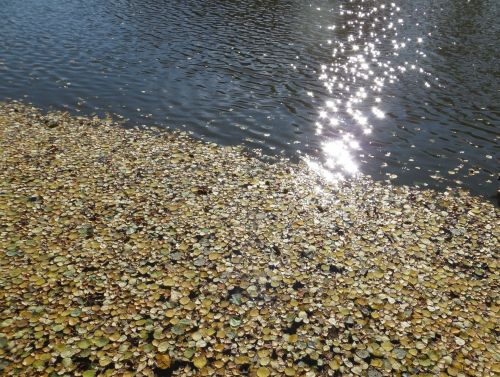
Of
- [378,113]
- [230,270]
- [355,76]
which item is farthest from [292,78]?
[230,270]

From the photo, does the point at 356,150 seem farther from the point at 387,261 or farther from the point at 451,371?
the point at 451,371

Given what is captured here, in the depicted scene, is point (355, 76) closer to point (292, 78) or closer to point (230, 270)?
point (292, 78)

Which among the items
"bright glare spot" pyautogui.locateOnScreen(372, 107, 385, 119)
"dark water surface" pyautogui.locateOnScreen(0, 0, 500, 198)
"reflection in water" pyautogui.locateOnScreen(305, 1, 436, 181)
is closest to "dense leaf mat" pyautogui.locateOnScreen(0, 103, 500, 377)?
"reflection in water" pyautogui.locateOnScreen(305, 1, 436, 181)

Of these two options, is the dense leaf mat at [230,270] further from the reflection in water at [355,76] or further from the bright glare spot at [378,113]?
the bright glare spot at [378,113]

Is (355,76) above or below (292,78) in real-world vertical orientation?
above

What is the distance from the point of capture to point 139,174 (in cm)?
1789

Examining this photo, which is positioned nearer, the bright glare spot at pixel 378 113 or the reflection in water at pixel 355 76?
the reflection in water at pixel 355 76

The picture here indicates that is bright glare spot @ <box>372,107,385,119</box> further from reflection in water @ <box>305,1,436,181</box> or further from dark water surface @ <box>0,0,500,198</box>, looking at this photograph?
A: dark water surface @ <box>0,0,500,198</box>

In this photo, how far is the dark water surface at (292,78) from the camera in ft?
72.0

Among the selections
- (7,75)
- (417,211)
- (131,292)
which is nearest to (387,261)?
(417,211)

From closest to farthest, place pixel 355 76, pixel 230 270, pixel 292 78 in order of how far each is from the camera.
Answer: pixel 230 270
pixel 292 78
pixel 355 76

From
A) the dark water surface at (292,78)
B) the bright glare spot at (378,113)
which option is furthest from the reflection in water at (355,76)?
the dark water surface at (292,78)

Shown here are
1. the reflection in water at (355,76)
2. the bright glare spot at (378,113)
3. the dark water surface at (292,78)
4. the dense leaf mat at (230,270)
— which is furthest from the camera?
the bright glare spot at (378,113)

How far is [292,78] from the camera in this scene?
1209 inches
